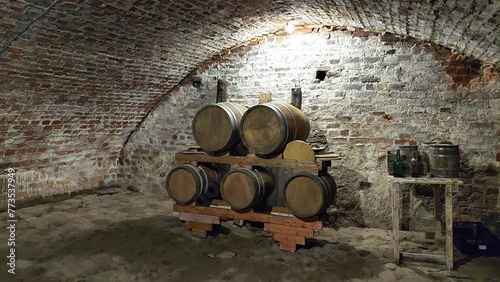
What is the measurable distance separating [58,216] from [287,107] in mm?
3367

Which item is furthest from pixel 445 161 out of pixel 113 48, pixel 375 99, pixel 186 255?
pixel 113 48

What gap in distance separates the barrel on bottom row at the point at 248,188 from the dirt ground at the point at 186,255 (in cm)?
46

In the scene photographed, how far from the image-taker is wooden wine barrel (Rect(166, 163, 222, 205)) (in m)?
3.93

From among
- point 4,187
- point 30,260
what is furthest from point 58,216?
point 30,260

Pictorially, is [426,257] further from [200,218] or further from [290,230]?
[200,218]

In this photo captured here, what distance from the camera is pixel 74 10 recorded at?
3.08 metres

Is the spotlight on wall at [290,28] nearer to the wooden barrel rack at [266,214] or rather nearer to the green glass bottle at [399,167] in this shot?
the wooden barrel rack at [266,214]

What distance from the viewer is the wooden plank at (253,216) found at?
3.52 m

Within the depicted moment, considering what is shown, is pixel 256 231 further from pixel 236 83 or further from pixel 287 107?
pixel 236 83

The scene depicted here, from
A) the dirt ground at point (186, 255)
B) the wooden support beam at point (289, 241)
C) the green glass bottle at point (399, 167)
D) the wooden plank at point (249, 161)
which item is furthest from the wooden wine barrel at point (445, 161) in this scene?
the wooden support beam at point (289, 241)

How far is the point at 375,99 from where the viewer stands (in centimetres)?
435

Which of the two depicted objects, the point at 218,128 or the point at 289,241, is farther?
the point at 218,128

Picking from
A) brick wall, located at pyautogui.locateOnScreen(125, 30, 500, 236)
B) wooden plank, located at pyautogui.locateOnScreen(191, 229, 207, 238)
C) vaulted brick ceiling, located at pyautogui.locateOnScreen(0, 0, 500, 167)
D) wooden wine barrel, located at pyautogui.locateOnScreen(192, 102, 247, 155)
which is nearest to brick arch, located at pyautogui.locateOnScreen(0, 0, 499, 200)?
vaulted brick ceiling, located at pyautogui.locateOnScreen(0, 0, 500, 167)

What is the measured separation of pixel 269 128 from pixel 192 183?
110 cm
